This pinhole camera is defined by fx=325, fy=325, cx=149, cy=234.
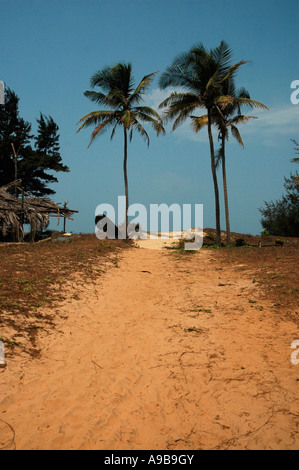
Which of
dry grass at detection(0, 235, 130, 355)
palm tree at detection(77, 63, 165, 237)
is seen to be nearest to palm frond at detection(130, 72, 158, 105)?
palm tree at detection(77, 63, 165, 237)

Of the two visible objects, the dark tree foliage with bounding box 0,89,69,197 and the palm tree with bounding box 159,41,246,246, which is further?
the dark tree foliage with bounding box 0,89,69,197

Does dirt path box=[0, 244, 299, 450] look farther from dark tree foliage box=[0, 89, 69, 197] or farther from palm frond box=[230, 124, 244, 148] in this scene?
dark tree foliage box=[0, 89, 69, 197]

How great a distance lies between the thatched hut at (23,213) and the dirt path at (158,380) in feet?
37.2

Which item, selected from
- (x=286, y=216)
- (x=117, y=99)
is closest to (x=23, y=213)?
(x=117, y=99)

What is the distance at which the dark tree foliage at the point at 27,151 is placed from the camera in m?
30.9

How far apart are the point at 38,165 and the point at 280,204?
76.3ft

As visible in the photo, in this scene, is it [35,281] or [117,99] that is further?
[117,99]

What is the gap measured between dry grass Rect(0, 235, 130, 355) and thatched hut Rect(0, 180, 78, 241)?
3.10 metres

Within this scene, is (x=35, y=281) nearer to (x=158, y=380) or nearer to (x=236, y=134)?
(x=158, y=380)

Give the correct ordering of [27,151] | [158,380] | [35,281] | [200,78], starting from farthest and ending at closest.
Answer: [27,151], [200,78], [35,281], [158,380]

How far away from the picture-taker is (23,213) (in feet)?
64.4

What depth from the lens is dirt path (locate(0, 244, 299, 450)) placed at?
431 centimetres

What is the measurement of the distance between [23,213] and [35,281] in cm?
1141
